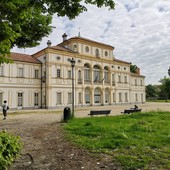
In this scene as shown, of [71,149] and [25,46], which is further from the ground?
[25,46]

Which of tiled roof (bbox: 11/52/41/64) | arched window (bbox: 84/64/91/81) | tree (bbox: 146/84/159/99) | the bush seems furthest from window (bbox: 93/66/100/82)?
tree (bbox: 146/84/159/99)

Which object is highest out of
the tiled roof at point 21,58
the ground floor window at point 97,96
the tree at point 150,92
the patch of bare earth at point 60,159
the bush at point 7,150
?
the tiled roof at point 21,58

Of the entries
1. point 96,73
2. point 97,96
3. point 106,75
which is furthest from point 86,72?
point 106,75

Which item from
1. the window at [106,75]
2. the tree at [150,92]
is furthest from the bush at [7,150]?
the tree at [150,92]

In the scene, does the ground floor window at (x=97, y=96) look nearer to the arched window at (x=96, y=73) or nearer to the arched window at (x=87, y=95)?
the arched window at (x=87, y=95)

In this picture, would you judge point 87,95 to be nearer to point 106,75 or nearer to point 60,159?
point 106,75

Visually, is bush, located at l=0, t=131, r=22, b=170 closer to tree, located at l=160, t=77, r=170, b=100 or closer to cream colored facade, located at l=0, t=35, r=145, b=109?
cream colored facade, located at l=0, t=35, r=145, b=109

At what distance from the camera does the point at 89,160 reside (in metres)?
5.09

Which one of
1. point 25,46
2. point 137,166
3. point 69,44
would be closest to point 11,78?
point 69,44

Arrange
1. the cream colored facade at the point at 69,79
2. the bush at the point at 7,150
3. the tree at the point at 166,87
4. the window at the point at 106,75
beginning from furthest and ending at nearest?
1. the tree at the point at 166,87
2. the window at the point at 106,75
3. the cream colored facade at the point at 69,79
4. the bush at the point at 7,150

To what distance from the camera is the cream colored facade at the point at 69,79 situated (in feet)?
104

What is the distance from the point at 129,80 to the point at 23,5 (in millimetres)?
45768

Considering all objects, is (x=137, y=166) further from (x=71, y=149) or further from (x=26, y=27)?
(x=26, y=27)

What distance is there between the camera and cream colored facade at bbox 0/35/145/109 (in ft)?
104
